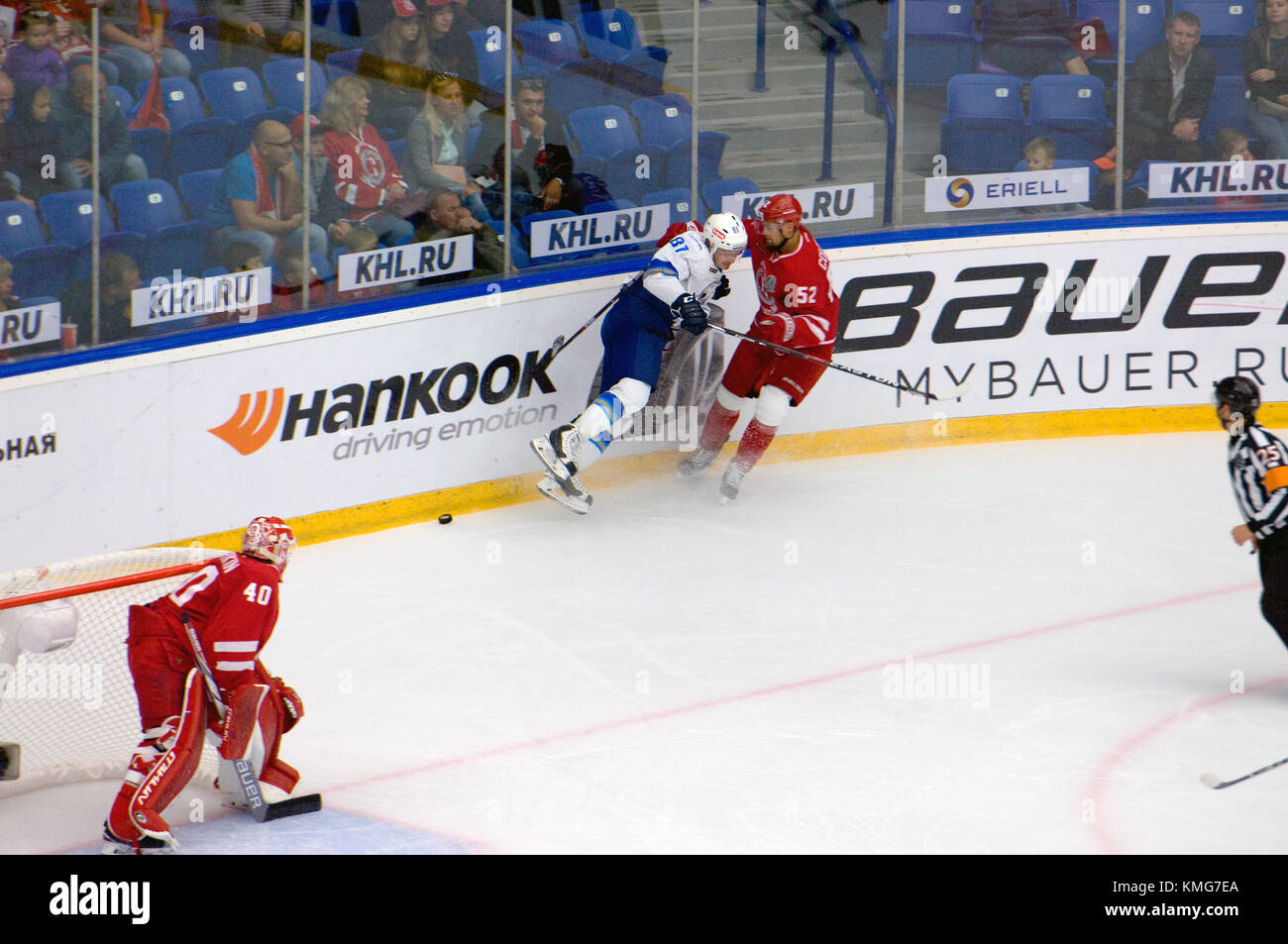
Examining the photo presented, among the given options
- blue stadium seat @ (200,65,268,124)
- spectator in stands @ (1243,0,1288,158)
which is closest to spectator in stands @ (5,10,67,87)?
blue stadium seat @ (200,65,268,124)

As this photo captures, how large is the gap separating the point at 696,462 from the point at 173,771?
3532mm

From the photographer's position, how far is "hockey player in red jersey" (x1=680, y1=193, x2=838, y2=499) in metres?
7.30

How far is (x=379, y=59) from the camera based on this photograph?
6.96m

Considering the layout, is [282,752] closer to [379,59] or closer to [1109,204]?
[379,59]

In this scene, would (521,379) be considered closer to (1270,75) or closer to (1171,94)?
(1171,94)

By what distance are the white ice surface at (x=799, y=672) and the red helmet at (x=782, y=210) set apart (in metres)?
1.13

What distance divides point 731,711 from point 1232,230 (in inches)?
154

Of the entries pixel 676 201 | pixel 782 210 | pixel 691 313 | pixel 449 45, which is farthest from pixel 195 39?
pixel 782 210

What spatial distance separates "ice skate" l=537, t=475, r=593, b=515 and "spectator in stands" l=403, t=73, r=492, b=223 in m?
1.11

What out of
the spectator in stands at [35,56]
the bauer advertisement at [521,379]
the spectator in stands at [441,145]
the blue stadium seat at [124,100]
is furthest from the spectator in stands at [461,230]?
the spectator in stands at [35,56]

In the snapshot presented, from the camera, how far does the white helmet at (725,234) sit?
7.07 metres

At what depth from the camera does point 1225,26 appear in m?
8.27

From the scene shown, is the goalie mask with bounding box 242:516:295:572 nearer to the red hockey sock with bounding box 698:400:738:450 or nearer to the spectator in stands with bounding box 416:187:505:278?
the spectator in stands with bounding box 416:187:505:278

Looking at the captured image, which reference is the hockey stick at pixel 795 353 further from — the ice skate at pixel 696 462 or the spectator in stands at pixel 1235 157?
the spectator in stands at pixel 1235 157
